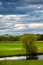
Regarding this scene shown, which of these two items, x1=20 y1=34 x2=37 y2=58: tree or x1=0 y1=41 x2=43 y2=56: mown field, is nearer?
x1=20 y1=34 x2=37 y2=58: tree

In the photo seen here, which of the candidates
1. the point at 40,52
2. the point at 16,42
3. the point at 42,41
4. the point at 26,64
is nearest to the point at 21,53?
the point at 40,52

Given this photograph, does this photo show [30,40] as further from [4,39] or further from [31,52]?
[4,39]

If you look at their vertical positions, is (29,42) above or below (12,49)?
above

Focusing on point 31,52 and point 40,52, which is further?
point 40,52

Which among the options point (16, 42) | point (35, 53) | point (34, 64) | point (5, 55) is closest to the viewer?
point (34, 64)

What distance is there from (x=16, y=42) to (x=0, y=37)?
753 cm

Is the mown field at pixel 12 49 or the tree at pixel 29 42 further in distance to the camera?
the mown field at pixel 12 49

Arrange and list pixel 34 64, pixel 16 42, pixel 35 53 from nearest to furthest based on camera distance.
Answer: pixel 34 64
pixel 35 53
pixel 16 42

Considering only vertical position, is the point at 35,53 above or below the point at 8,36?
below

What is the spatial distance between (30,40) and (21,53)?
470 centimetres

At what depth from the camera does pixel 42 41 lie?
90.5 meters

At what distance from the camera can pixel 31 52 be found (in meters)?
60.8

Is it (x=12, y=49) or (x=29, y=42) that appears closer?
(x=29, y=42)

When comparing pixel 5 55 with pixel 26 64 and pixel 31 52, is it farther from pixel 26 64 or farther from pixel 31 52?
pixel 26 64
